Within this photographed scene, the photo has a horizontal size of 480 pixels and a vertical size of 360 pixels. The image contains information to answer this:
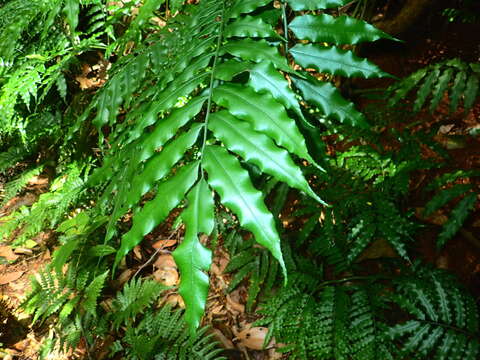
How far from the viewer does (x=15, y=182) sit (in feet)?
9.47

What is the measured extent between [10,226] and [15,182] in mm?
Answer: 445

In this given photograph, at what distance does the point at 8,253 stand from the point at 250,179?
9.16 ft

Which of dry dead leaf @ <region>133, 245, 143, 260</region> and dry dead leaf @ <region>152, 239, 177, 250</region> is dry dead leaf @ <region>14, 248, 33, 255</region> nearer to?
dry dead leaf @ <region>133, 245, 143, 260</region>

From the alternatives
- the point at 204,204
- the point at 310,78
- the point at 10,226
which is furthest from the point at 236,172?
the point at 10,226

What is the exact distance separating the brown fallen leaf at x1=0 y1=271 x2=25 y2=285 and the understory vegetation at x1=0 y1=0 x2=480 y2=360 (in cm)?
21

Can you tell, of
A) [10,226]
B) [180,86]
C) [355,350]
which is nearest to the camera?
[180,86]

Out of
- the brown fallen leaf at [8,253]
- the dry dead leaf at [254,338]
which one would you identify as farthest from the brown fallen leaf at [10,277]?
the dry dead leaf at [254,338]

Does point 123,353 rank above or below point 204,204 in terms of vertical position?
above

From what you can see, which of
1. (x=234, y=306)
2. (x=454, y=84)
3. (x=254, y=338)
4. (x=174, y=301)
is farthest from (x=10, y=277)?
(x=454, y=84)

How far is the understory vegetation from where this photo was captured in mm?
817

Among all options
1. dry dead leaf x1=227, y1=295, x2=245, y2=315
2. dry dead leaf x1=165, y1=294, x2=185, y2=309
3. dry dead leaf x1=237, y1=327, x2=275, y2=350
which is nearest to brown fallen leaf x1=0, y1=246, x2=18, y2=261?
dry dead leaf x1=165, y1=294, x2=185, y2=309

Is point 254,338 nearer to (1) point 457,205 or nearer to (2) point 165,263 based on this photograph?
(2) point 165,263

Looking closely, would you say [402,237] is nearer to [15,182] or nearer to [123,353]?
[123,353]

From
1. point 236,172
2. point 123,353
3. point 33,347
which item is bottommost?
point 236,172
